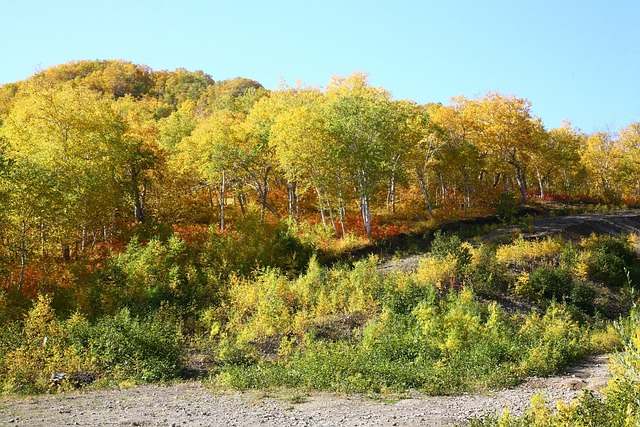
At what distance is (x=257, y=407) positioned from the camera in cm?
1154

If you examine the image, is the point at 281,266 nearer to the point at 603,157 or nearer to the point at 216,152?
the point at 216,152

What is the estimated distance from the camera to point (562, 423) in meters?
6.79

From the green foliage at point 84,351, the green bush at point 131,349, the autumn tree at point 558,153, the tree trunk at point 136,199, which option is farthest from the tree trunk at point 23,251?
the autumn tree at point 558,153

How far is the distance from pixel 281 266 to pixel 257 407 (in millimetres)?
12771

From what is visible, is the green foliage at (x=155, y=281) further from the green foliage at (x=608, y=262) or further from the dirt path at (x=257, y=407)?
the green foliage at (x=608, y=262)

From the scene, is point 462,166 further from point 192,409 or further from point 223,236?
point 192,409

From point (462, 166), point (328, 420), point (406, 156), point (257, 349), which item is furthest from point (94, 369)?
point (462, 166)

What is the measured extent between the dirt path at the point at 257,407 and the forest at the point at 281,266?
84 cm

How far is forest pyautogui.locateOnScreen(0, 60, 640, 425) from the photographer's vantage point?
14.7m

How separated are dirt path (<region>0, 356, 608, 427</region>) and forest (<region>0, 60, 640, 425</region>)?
837 mm

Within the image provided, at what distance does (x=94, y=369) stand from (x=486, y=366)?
403 inches

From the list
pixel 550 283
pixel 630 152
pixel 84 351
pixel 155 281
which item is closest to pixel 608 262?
pixel 550 283

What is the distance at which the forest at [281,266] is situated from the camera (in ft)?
48.3

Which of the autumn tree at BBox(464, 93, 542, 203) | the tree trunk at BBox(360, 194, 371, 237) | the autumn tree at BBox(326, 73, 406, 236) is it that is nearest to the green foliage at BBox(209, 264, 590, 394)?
the tree trunk at BBox(360, 194, 371, 237)
